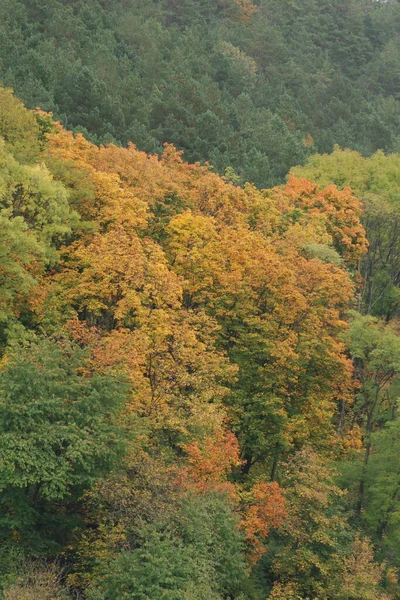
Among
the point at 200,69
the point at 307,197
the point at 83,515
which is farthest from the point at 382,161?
the point at 83,515

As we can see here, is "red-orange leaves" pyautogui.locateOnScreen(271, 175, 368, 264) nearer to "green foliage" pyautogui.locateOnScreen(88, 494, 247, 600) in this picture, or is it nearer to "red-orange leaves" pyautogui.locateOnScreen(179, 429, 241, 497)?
"red-orange leaves" pyautogui.locateOnScreen(179, 429, 241, 497)

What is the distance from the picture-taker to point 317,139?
4409 inches

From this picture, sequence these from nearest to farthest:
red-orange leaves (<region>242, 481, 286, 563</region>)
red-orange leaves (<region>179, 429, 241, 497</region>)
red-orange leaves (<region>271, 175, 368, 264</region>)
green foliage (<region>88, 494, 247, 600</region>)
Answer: green foliage (<region>88, 494, 247, 600</region>)
red-orange leaves (<region>179, 429, 241, 497</region>)
red-orange leaves (<region>242, 481, 286, 563</region>)
red-orange leaves (<region>271, 175, 368, 264</region>)

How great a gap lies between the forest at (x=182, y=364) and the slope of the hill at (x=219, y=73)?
795 millimetres

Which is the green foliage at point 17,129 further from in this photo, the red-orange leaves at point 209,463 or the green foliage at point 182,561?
the green foliage at point 182,561

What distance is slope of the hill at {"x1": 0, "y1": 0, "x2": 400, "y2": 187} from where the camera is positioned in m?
80.2

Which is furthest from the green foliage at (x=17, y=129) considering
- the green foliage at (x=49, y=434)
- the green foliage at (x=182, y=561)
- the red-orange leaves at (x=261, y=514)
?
the green foliage at (x=182, y=561)

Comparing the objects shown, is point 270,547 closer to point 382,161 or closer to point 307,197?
point 307,197

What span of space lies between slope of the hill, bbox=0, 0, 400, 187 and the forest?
0.80 m

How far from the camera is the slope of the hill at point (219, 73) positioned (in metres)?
80.2

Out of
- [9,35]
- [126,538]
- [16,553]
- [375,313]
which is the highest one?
[126,538]

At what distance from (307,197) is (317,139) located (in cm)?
4631

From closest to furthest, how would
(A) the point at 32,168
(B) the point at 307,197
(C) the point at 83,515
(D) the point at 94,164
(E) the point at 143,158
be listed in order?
(C) the point at 83,515 < (A) the point at 32,168 < (D) the point at 94,164 < (E) the point at 143,158 < (B) the point at 307,197

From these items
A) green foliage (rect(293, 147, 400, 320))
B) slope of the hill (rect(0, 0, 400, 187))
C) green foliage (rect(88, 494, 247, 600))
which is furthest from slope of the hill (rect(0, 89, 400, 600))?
slope of the hill (rect(0, 0, 400, 187))
